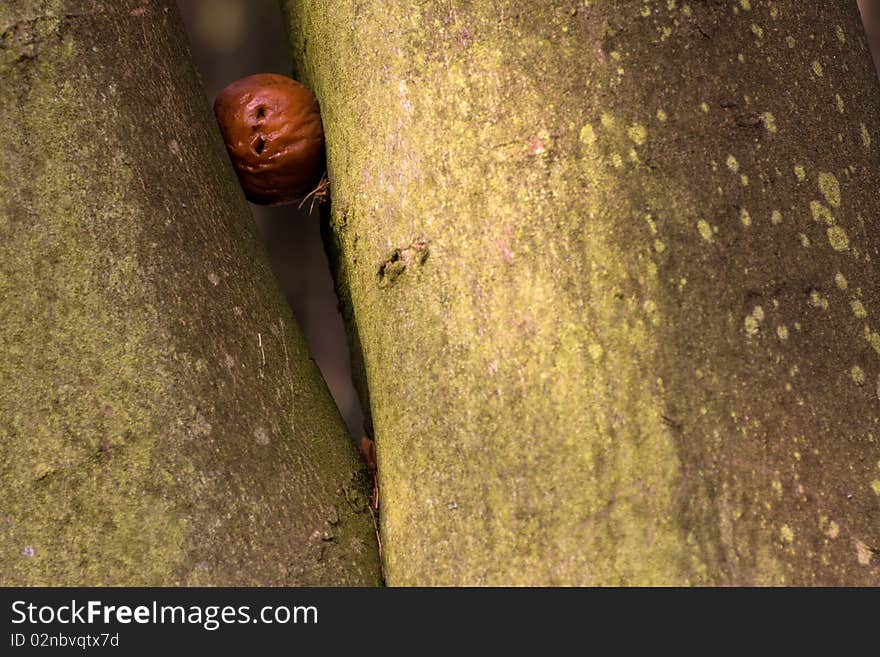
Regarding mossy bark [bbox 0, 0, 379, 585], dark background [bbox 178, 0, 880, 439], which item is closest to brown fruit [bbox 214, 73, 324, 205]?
mossy bark [bbox 0, 0, 379, 585]

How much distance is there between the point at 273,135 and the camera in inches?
63.5

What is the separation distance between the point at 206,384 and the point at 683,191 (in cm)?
75

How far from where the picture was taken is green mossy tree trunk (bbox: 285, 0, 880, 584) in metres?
1.21

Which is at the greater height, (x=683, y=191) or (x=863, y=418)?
(x=683, y=191)

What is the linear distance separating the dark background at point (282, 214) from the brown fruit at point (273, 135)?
7.77ft

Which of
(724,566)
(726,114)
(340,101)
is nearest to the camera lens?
(724,566)

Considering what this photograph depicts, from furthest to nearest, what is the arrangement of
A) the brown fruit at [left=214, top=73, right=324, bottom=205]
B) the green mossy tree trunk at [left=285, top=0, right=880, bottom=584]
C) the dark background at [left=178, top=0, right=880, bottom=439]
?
1. the dark background at [left=178, top=0, right=880, bottom=439]
2. the brown fruit at [left=214, top=73, right=324, bottom=205]
3. the green mossy tree trunk at [left=285, top=0, right=880, bottom=584]

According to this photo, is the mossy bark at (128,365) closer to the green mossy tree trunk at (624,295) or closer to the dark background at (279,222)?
the green mossy tree trunk at (624,295)

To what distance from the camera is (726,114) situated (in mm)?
1305

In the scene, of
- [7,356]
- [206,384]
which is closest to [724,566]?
[206,384]

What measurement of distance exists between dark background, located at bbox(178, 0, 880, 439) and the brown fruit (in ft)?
7.77

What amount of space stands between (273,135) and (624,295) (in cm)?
73

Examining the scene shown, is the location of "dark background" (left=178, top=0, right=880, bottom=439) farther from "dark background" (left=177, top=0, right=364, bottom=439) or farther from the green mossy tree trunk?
the green mossy tree trunk

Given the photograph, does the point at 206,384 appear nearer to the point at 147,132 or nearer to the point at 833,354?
the point at 147,132
